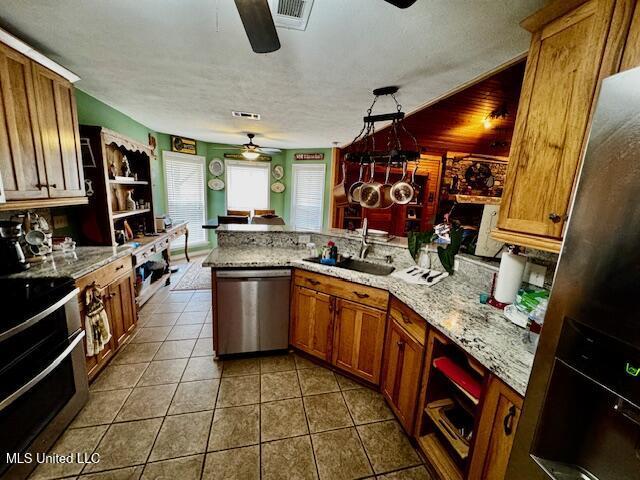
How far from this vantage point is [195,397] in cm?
188

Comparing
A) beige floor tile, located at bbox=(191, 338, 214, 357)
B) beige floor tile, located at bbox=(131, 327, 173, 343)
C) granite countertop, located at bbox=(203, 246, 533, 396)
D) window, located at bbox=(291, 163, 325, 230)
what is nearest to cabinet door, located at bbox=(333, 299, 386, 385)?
granite countertop, located at bbox=(203, 246, 533, 396)

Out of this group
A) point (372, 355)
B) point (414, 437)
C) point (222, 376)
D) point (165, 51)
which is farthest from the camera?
point (222, 376)

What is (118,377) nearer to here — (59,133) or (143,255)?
(143,255)

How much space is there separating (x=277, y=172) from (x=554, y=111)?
5.70m

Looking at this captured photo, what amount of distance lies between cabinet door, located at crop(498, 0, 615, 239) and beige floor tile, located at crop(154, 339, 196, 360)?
2.74m

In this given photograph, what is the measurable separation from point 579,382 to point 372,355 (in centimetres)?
133

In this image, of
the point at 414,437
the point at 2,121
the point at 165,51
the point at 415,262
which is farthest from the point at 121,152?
the point at 414,437

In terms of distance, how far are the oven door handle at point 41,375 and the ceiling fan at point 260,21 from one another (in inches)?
78.4

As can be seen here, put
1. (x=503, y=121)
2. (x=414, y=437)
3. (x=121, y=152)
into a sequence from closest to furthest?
(x=414, y=437) → (x=121, y=152) → (x=503, y=121)

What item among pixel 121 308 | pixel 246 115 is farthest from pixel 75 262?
pixel 246 115

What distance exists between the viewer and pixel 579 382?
2.37 ft

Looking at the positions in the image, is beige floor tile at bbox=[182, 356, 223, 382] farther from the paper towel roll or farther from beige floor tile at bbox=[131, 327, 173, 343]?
the paper towel roll

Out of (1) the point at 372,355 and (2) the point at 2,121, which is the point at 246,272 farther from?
(2) the point at 2,121

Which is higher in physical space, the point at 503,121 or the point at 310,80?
the point at 503,121
